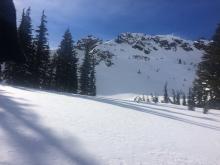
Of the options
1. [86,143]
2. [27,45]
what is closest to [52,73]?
[27,45]

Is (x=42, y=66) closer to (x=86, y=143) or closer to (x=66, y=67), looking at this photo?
(x=66, y=67)

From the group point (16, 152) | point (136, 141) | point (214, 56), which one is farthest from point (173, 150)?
point (214, 56)

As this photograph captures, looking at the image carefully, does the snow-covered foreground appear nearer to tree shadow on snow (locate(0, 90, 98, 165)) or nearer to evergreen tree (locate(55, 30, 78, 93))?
tree shadow on snow (locate(0, 90, 98, 165))

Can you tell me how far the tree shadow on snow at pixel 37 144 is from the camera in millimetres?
5543

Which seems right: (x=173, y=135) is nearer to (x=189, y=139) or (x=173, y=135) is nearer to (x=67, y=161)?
(x=189, y=139)

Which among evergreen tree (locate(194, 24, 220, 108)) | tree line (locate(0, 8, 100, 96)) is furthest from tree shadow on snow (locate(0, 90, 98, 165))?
tree line (locate(0, 8, 100, 96))

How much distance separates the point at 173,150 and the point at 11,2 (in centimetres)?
494

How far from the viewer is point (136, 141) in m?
7.73

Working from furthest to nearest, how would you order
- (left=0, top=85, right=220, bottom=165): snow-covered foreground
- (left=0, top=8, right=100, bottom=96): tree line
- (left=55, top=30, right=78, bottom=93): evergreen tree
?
(left=55, top=30, right=78, bottom=93): evergreen tree → (left=0, top=8, right=100, bottom=96): tree line → (left=0, top=85, right=220, bottom=165): snow-covered foreground

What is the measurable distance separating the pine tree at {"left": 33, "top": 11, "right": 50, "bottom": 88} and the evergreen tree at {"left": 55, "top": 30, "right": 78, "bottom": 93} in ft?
7.11

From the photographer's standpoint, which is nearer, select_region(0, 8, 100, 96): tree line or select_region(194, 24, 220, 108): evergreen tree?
select_region(194, 24, 220, 108): evergreen tree

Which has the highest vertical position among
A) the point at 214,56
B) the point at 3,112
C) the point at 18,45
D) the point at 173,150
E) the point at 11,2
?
the point at 214,56

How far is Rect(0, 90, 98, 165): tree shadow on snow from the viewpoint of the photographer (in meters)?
5.54

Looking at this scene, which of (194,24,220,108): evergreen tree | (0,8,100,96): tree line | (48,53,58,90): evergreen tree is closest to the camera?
(194,24,220,108): evergreen tree
